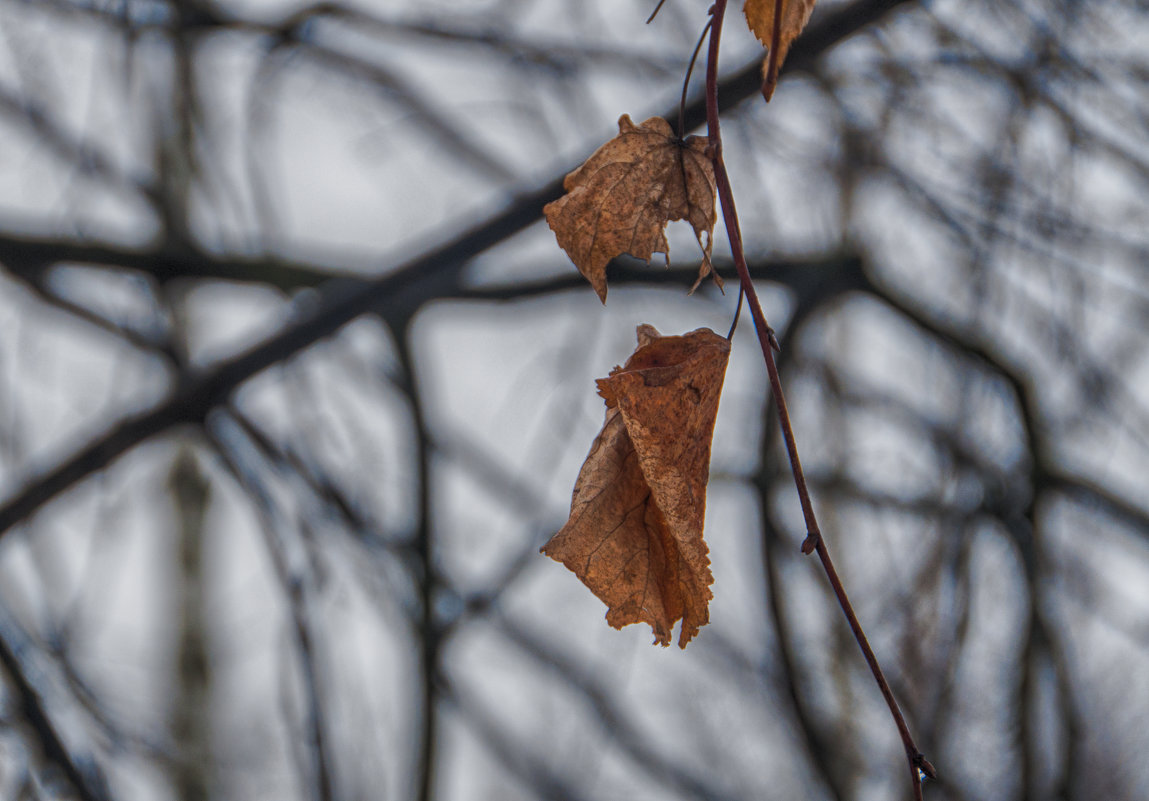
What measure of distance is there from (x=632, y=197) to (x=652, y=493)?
175 millimetres

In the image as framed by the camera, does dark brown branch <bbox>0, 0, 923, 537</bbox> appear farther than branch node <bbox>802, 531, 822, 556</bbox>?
Yes

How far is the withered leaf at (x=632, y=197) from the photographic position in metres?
0.44

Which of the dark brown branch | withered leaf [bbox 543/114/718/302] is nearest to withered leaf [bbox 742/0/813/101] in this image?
withered leaf [bbox 543/114/718/302]

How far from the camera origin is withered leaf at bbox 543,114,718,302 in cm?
44

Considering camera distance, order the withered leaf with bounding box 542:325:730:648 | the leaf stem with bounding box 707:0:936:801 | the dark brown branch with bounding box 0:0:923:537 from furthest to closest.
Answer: the dark brown branch with bounding box 0:0:923:537, the withered leaf with bounding box 542:325:730:648, the leaf stem with bounding box 707:0:936:801

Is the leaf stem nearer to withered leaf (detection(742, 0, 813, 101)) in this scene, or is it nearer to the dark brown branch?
withered leaf (detection(742, 0, 813, 101))

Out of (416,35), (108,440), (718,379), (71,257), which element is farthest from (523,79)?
(718,379)

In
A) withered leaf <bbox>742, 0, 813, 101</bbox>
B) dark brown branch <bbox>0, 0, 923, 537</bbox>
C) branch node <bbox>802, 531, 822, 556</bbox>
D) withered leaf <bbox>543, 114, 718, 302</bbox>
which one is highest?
dark brown branch <bbox>0, 0, 923, 537</bbox>

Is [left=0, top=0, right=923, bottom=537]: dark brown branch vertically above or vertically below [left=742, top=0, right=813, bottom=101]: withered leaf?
above

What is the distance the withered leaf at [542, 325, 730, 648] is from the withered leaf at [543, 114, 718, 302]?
0.21ft

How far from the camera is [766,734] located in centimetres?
294

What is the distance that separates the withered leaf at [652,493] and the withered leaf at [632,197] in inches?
2.5

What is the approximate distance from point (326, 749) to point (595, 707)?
3.08 ft

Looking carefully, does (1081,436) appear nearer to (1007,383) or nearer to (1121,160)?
(1007,383)
